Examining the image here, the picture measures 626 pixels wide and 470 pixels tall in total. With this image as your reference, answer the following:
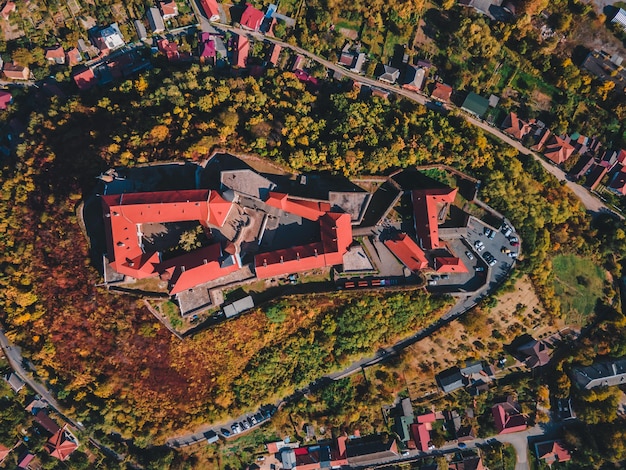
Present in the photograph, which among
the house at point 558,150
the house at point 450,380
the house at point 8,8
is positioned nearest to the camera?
the house at point 450,380

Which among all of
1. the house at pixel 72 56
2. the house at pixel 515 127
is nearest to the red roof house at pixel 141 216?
the house at pixel 72 56

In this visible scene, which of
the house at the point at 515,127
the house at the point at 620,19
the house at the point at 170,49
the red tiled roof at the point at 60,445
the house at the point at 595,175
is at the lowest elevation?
the red tiled roof at the point at 60,445

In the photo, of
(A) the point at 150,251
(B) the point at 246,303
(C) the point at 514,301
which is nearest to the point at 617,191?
(C) the point at 514,301

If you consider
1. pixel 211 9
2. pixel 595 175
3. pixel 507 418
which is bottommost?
pixel 507 418

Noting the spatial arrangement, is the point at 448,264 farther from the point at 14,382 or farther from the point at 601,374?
the point at 14,382

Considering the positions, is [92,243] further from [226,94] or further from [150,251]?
[226,94]

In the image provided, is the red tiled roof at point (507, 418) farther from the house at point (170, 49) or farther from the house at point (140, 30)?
the house at point (140, 30)

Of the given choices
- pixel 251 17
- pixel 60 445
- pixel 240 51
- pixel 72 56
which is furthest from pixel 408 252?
pixel 72 56
